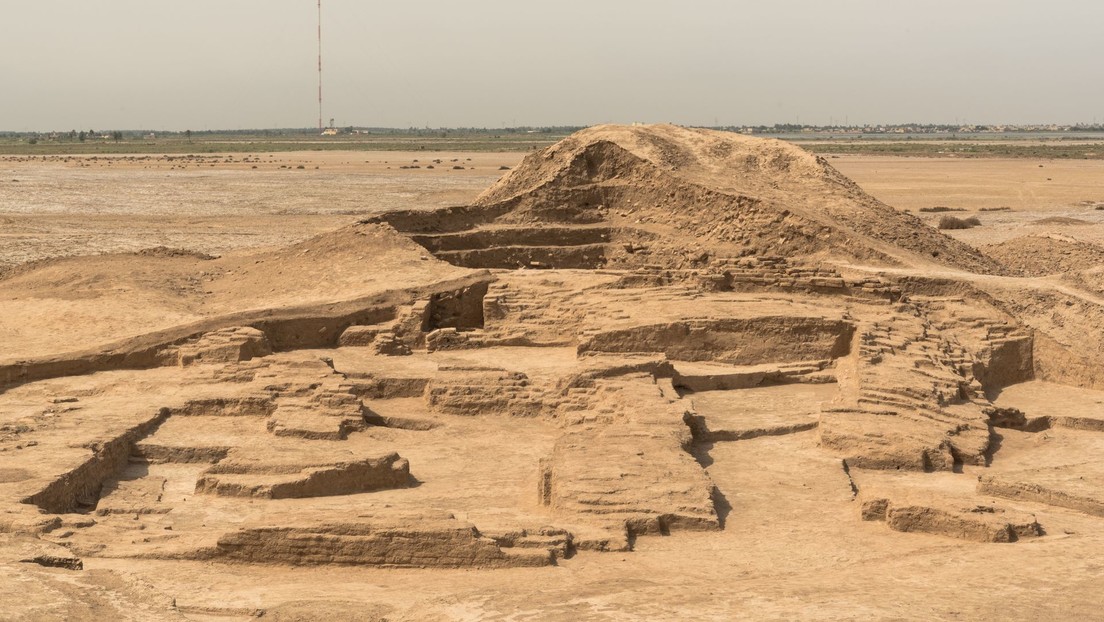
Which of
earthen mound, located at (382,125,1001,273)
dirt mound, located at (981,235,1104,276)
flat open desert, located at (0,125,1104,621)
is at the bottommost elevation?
flat open desert, located at (0,125,1104,621)

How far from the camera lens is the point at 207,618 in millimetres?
7652

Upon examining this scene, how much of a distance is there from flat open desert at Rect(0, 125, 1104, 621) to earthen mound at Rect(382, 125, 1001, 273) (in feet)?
0.17

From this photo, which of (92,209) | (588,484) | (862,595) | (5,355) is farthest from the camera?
(92,209)

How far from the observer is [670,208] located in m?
18.5

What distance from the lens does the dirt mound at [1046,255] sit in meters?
19.7

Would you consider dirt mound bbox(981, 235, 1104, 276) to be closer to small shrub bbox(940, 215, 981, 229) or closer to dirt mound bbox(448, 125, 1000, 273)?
dirt mound bbox(448, 125, 1000, 273)

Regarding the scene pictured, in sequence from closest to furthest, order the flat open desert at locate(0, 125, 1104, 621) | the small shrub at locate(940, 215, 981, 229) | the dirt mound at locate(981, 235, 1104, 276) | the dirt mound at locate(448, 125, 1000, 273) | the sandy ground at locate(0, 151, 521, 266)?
the flat open desert at locate(0, 125, 1104, 621) → the dirt mound at locate(448, 125, 1000, 273) → the dirt mound at locate(981, 235, 1104, 276) → the sandy ground at locate(0, 151, 521, 266) → the small shrub at locate(940, 215, 981, 229)

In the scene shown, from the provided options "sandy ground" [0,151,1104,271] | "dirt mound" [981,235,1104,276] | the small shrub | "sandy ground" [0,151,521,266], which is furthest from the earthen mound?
the small shrub

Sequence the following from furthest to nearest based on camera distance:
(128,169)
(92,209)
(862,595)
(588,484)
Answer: (128,169) → (92,209) → (588,484) → (862,595)

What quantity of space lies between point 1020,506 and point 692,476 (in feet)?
9.35

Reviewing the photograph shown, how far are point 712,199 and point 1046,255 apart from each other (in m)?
6.36

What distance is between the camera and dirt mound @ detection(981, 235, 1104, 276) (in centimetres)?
1967

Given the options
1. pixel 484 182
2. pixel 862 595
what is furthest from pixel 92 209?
pixel 862 595

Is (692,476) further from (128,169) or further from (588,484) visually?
(128,169)
